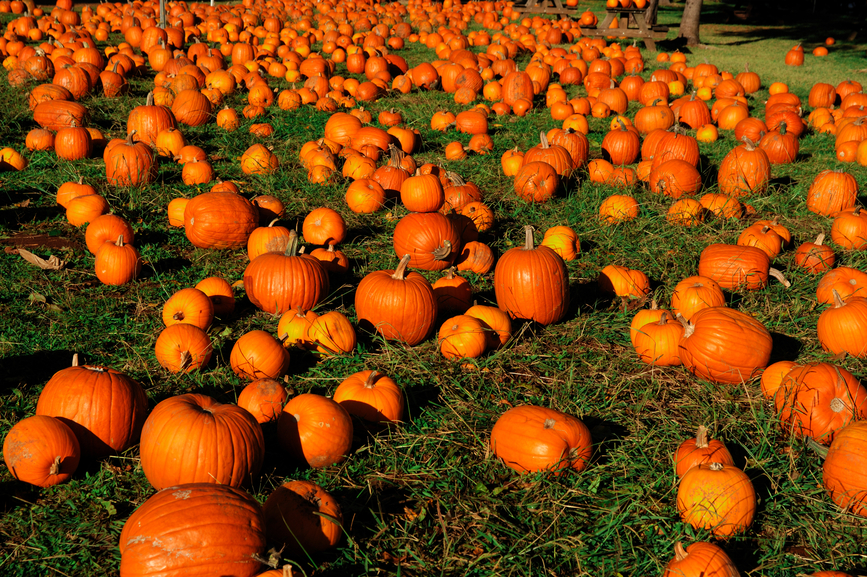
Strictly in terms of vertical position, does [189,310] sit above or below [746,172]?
below

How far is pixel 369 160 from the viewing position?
697 cm

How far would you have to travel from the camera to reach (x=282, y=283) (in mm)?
4539

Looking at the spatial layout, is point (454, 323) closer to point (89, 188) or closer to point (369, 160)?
point (369, 160)

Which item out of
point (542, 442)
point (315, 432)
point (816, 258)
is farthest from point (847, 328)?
point (315, 432)

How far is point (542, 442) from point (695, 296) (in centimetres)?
202

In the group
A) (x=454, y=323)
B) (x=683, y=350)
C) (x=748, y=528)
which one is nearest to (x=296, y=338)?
(x=454, y=323)

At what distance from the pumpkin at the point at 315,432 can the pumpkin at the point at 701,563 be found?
5.18 ft

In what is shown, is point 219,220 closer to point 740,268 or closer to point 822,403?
point 740,268

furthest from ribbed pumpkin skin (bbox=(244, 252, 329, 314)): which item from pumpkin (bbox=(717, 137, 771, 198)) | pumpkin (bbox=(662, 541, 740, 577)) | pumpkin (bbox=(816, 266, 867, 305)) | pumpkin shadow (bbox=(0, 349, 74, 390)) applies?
pumpkin (bbox=(717, 137, 771, 198))

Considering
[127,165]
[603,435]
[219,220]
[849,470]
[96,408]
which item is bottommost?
[603,435]

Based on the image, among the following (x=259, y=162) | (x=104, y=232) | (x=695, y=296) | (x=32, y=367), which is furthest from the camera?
(x=259, y=162)

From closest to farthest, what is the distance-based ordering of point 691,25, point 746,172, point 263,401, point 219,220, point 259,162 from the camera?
point 263,401, point 219,220, point 746,172, point 259,162, point 691,25

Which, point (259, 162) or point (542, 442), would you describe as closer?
point (542, 442)

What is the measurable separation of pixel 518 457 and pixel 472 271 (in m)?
2.36
